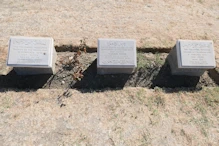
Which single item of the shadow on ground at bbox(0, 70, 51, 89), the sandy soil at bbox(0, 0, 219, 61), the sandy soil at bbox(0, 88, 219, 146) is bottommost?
the sandy soil at bbox(0, 88, 219, 146)

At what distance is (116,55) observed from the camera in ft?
15.8

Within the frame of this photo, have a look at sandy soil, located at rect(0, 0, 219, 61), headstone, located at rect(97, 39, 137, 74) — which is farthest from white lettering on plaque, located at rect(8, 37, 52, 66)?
headstone, located at rect(97, 39, 137, 74)

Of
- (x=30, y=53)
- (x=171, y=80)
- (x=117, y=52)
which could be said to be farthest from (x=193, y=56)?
(x=30, y=53)

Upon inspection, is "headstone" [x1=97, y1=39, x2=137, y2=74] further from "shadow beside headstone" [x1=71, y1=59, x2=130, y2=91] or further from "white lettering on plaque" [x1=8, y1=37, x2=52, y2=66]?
"white lettering on plaque" [x1=8, y1=37, x2=52, y2=66]

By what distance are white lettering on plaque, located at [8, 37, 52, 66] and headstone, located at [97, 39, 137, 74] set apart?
1043mm

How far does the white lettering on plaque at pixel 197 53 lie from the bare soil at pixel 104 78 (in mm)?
634

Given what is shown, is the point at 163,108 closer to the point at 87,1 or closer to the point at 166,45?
the point at 166,45

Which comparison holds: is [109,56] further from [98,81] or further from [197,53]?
[197,53]

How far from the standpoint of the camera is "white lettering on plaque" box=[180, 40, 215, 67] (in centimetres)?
488

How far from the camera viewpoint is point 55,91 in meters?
4.98

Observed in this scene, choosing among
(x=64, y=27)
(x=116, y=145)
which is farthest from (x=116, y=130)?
(x=64, y=27)

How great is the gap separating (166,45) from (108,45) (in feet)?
5.43

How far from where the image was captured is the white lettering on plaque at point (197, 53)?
488cm

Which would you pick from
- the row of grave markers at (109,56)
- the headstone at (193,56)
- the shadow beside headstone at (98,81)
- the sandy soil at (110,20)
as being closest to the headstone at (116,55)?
the row of grave markers at (109,56)
